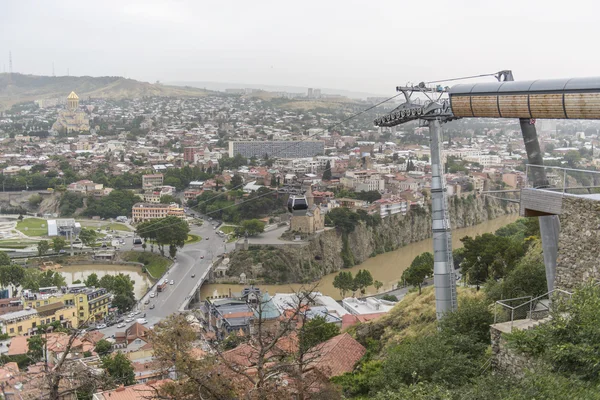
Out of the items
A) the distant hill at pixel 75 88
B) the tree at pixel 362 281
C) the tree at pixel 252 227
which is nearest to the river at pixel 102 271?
the tree at pixel 252 227

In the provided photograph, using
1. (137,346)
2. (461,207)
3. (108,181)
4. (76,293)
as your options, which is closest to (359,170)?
(461,207)

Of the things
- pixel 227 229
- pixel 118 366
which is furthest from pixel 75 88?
pixel 118 366

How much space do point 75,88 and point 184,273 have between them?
8980 centimetres

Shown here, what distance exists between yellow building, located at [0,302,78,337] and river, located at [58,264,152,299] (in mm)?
4521

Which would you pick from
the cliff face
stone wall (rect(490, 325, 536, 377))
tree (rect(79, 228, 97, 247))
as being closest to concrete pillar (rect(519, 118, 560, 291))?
stone wall (rect(490, 325, 536, 377))

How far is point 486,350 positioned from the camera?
3.60 m

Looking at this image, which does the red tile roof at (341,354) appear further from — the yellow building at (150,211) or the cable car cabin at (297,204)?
the yellow building at (150,211)

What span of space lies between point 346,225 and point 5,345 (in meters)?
12.1

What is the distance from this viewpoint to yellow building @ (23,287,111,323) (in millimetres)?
14070

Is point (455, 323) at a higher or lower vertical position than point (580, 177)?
lower

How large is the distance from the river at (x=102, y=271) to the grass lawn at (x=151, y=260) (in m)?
0.32

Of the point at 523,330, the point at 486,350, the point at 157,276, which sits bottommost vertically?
the point at 157,276

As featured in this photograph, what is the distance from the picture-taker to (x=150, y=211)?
2589 cm

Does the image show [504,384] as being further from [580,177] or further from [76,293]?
[76,293]
